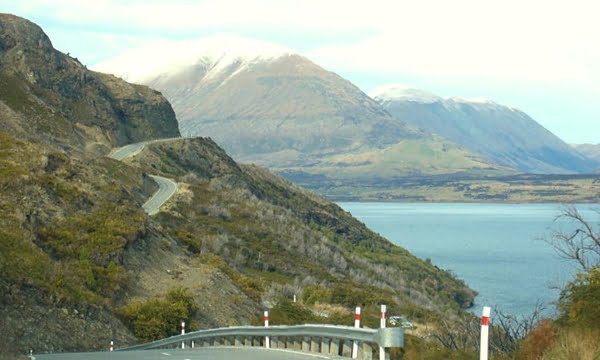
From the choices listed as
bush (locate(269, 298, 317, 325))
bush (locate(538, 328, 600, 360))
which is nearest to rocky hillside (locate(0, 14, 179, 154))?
bush (locate(269, 298, 317, 325))

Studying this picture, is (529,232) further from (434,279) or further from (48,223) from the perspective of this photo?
(48,223)

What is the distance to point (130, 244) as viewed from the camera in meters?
34.2

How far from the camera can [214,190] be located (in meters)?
71.6

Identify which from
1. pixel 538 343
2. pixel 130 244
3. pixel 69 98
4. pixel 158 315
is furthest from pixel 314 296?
pixel 69 98

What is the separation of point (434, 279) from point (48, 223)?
57272 mm

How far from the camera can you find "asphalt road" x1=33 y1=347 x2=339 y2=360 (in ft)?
54.4

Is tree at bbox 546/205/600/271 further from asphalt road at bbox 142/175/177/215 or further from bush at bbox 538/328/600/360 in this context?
asphalt road at bbox 142/175/177/215

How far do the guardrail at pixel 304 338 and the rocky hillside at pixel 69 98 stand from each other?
2157 inches

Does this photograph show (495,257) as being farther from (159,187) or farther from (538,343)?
(538,343)

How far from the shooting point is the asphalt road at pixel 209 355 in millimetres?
16580

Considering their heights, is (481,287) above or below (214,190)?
below

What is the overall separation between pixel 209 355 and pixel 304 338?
1917 millimetres

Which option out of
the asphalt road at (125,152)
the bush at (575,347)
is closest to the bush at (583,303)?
the bush at (575,347)

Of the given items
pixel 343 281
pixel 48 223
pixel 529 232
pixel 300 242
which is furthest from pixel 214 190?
pixel 529 232
